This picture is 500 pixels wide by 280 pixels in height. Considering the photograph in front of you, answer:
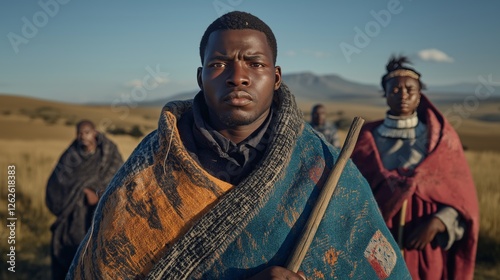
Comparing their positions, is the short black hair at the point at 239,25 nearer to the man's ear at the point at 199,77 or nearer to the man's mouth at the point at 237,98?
the man's ear at the point at 199,77

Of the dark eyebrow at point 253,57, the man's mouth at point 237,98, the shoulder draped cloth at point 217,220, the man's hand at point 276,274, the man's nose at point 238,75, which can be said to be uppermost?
the dark eyebrow at point 253,57

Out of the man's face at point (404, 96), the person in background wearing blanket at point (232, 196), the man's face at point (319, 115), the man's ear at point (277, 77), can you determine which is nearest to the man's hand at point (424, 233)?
the man's face at point (404, 96)

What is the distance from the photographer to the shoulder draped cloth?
1.88 m

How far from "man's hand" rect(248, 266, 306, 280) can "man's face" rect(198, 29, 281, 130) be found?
1.87 ft

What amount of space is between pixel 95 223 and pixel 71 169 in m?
4.06

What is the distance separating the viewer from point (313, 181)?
2.05m

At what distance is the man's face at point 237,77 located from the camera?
1.97m

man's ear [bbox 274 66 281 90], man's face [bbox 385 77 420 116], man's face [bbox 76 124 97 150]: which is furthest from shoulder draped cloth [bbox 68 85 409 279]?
man's face [bbox 76 124 97 150]

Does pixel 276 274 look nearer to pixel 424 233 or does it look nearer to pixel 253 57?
pixel 253 57

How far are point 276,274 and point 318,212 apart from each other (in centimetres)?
31

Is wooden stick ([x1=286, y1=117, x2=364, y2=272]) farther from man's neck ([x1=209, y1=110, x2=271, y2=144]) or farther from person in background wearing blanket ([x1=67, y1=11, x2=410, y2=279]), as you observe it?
man's neck ([x1=209, y1=110, x2=271, y2=144])

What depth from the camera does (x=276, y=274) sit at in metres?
1.78

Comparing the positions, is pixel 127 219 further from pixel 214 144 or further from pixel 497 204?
pixel 497 204

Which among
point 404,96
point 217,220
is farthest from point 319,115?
point 217,220
